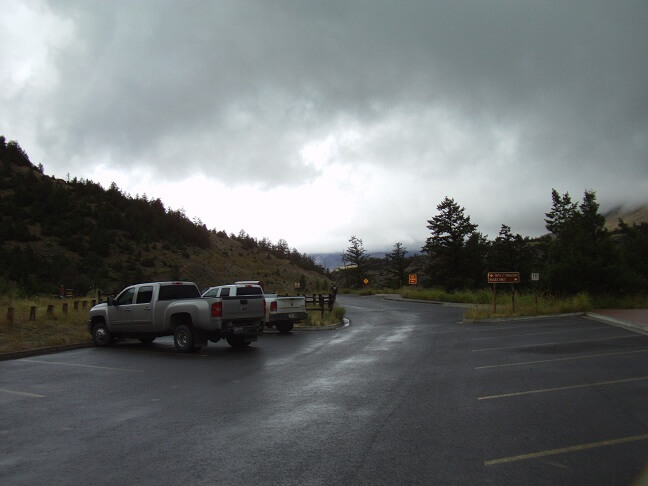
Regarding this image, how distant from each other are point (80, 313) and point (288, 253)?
77.8 m

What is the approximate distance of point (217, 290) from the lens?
18609mm

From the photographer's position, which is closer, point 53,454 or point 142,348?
point 53,454

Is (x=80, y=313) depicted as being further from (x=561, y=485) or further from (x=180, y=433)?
(x=561, y=485)

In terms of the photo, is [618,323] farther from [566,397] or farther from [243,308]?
[243,308]

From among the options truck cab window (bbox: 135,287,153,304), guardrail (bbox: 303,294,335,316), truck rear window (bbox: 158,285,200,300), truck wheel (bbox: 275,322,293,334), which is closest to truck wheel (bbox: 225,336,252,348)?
truck rear window (bbox: 158,285,200,300)

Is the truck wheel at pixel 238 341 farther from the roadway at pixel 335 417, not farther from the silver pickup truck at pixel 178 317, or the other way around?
the roadway at pixel 335 417

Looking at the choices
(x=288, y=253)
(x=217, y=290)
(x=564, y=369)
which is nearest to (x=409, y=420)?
(x=564, y=369)

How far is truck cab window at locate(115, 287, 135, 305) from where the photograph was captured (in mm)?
15578

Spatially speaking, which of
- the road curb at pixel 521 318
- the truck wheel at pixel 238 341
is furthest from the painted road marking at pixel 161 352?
the road curb at pixel 521 318

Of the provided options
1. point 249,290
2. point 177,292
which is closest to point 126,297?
point 177,292

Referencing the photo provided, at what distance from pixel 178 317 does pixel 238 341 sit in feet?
7.10

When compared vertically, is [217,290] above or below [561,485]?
above

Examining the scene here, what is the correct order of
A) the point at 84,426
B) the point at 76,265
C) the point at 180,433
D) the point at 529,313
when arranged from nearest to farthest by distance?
the point at 180,433, the point at 84,426, the point at 529,313, the point at 76,265

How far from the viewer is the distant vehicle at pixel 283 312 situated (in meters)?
19.7
